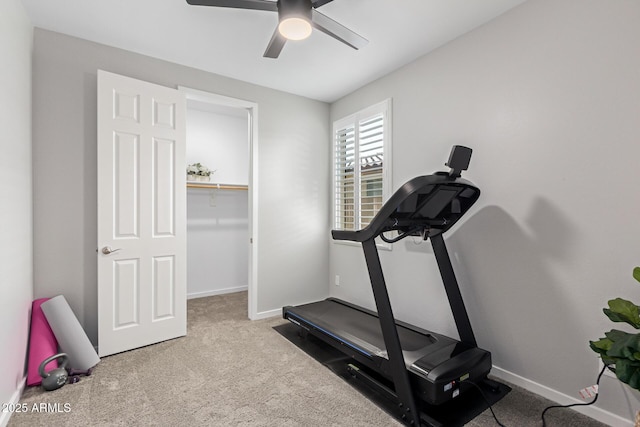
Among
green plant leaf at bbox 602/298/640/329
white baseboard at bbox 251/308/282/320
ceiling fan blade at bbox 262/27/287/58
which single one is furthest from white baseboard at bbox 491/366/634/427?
ceiling fan blade at bbox 262/27/287/58

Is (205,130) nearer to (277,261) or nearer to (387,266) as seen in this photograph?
(277,261)

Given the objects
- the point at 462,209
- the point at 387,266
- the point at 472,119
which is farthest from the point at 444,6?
the point at 387,266

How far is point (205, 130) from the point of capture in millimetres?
4422

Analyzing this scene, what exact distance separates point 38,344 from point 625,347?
11.5 ft

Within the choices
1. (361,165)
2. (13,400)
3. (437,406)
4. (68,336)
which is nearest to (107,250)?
(68,336)

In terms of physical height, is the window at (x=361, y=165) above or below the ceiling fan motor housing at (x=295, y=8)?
below

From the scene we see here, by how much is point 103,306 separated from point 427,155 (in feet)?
10.2

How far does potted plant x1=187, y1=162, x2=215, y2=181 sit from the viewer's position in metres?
4.10

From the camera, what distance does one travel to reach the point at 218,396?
2.02m

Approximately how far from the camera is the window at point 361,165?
10.6ft

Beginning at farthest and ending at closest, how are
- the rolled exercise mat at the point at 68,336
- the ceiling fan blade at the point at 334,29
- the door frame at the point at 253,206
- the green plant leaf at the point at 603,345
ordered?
the door frame at the point at 253,206, the rolled exercise mat at the point at 68,336, the ceiling fan blade at the point at 334,29, the green plant leaf at the point at 603,345

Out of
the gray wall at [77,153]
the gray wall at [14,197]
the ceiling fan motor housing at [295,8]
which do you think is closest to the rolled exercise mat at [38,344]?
the gray wall at [14,197]

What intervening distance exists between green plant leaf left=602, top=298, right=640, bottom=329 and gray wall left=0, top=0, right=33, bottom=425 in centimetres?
318

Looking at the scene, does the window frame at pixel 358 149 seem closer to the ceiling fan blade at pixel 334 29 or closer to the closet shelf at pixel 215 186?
the ceiling fan blade at pixel 334 29
